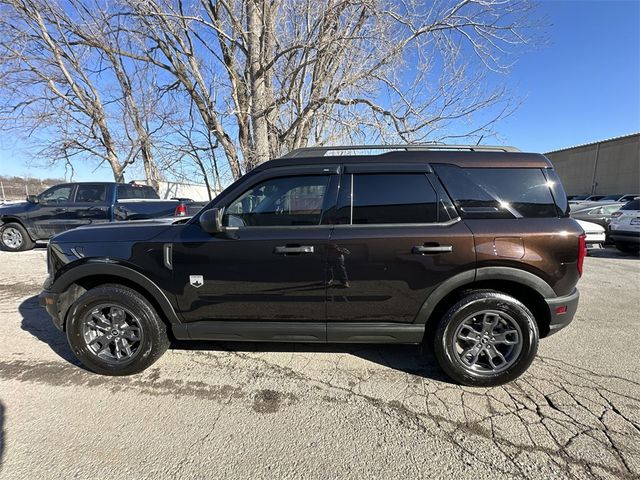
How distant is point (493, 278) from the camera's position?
104 inches

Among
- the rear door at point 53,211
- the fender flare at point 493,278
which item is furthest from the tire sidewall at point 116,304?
the rear door at point 53,211

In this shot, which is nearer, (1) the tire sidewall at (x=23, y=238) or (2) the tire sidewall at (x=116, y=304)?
(2) the tire sidewall at (x=116, y=304)

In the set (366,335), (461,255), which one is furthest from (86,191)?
(461,255)

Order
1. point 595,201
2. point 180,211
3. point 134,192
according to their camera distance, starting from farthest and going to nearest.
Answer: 1. point 595,201
2. point 134,192
3. point 180,211

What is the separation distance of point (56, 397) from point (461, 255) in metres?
3.52

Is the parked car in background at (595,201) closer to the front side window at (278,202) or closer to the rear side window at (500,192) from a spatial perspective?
the rear side window at (500,192)

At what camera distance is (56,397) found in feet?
8.45

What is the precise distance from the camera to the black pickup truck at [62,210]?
8.27 m

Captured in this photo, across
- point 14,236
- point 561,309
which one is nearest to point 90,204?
point 14,236

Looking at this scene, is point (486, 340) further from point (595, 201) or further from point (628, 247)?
point (595, 201)

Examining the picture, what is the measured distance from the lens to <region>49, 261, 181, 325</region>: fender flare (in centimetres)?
283

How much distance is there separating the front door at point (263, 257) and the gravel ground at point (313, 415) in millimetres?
618

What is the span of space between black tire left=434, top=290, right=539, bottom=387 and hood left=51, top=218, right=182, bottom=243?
2674 mm

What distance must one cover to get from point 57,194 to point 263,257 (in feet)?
29.4
